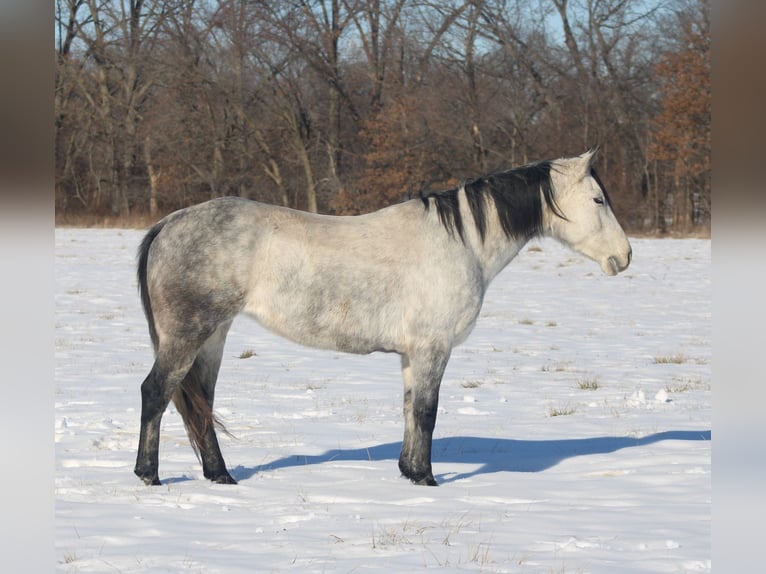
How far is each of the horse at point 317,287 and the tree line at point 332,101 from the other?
81.3 feet

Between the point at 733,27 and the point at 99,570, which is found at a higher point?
the point at 733,27

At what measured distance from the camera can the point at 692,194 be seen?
1211 inches

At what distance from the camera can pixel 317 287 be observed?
5.43 metres

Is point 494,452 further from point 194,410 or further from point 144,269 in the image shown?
point 144,269

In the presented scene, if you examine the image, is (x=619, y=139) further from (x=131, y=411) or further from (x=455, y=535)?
(x=455, y=535)

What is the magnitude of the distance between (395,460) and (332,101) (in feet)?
90.5

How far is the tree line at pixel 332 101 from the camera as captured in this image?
31.5 meters

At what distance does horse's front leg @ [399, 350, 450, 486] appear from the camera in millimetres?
5504

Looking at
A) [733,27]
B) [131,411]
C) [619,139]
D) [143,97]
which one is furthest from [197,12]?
[733,27]

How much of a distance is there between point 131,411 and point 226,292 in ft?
8.47

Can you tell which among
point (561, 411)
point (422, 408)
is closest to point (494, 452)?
point (422, 408)

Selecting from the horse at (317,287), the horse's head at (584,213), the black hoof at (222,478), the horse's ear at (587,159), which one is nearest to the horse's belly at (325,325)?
the horse at (317,287)

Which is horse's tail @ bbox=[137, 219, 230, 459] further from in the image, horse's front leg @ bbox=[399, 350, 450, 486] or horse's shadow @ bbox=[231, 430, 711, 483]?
horse's front leg @ bbox=[399, 350, 450, 486]

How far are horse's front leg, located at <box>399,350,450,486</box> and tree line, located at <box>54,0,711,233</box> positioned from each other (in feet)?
82.2
